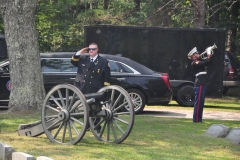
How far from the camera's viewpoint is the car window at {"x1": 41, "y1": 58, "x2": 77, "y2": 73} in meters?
18.2

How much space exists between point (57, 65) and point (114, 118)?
802 centimetres

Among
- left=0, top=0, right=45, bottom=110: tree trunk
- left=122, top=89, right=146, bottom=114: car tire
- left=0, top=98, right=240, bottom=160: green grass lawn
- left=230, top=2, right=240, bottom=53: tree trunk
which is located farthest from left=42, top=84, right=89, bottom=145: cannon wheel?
left=230, top=2, right=240, bottom=53: tree trunk

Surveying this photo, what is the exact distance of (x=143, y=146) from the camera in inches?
420

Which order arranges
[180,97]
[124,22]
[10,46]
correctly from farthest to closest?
[124,22] < [180,97] < [10,46]

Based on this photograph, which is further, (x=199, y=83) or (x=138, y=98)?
(x=138, y=98)

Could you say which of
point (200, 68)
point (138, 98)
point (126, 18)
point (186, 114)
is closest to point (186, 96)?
point (186, 114)

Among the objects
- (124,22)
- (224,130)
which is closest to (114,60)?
(224,130)

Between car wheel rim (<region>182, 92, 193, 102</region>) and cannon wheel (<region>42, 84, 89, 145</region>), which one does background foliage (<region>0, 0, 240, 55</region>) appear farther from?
cannon wheel (<region>42, 84, 89, 145</region>)

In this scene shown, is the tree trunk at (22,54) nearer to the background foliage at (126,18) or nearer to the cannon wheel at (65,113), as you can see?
the cannon wheel at (65,113)

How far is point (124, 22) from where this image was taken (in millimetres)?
31953

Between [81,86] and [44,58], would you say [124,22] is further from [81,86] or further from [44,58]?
[81,86]

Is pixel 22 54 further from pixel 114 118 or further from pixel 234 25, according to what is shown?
pixel 234 25

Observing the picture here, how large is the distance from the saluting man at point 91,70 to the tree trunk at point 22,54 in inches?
164

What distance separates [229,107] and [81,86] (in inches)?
498
